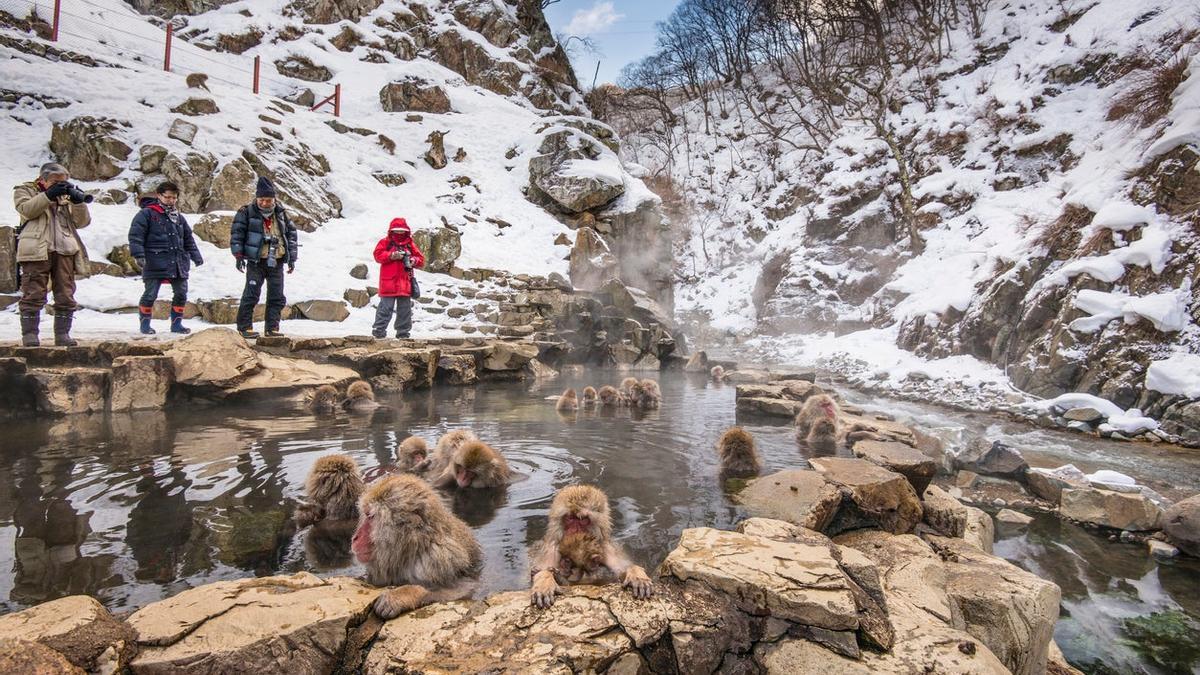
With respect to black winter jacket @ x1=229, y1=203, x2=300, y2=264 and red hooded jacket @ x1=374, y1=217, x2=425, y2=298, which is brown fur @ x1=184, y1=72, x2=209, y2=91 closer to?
black winter jacket @ x1=229, y1=203, x2=300, y2=264

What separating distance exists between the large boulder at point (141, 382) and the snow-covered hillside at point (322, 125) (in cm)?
236

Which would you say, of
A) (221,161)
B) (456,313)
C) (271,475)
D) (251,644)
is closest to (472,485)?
(271,475)

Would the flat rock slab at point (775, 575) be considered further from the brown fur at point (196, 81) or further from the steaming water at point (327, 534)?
the brown fur at point (196, 81)

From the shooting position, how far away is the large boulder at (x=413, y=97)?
72.3 ft

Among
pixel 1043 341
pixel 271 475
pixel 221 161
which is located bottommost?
pixel 271 475

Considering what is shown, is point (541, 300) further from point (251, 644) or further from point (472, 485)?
point (251, 644)

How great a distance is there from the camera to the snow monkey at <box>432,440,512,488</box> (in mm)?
3805

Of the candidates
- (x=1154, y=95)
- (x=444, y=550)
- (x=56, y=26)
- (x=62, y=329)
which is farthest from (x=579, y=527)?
(x=56, y=26)

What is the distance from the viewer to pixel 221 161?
512 inches

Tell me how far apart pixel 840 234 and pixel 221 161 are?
19.1m

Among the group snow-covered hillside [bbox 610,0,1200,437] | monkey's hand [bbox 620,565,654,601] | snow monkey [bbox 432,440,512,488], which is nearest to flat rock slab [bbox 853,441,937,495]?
monkey's hand [bbox 620,565,654,601]

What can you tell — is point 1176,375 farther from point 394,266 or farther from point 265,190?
point 265,190

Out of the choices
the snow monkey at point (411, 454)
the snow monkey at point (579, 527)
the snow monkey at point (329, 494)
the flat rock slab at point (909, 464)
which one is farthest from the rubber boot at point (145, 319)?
the flat rock slab at point (909, 464)

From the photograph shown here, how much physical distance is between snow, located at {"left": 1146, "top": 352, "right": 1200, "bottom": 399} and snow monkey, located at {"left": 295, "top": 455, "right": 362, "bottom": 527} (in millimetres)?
9193
